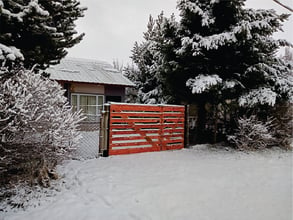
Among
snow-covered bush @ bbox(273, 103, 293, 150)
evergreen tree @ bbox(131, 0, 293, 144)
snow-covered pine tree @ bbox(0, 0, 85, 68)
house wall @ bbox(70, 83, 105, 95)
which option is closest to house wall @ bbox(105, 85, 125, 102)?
house wall @ bbox(70, 83, 105, 95)

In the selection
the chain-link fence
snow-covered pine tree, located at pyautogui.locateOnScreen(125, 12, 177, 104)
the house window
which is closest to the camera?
the chain-link fence

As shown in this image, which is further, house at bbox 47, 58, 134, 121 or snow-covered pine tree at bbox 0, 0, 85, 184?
house at bbox 47, 58, 134, 121

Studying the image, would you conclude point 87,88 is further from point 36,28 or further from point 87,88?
point 36,28

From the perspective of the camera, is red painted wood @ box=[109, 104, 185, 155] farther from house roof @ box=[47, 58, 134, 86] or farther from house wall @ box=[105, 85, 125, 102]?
house wall @ box=[105, 85, 125, 102]

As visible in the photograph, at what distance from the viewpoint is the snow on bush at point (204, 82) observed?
7.34 metres

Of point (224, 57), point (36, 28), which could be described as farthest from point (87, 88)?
point (36, 28)

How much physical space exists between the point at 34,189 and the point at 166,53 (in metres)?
6.71

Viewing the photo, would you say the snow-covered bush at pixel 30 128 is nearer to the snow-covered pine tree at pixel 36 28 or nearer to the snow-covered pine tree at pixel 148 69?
the snow-covered pine tree at pixel 36 28

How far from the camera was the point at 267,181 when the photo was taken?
14.9 ft

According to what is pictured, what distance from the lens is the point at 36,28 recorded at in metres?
4.69

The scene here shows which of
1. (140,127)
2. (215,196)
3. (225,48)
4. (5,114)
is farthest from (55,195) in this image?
(225,48)

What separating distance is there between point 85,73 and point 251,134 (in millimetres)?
9909

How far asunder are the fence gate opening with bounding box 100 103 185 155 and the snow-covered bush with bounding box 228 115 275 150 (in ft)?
6.34

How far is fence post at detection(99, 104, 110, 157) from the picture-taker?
6.29 metres
